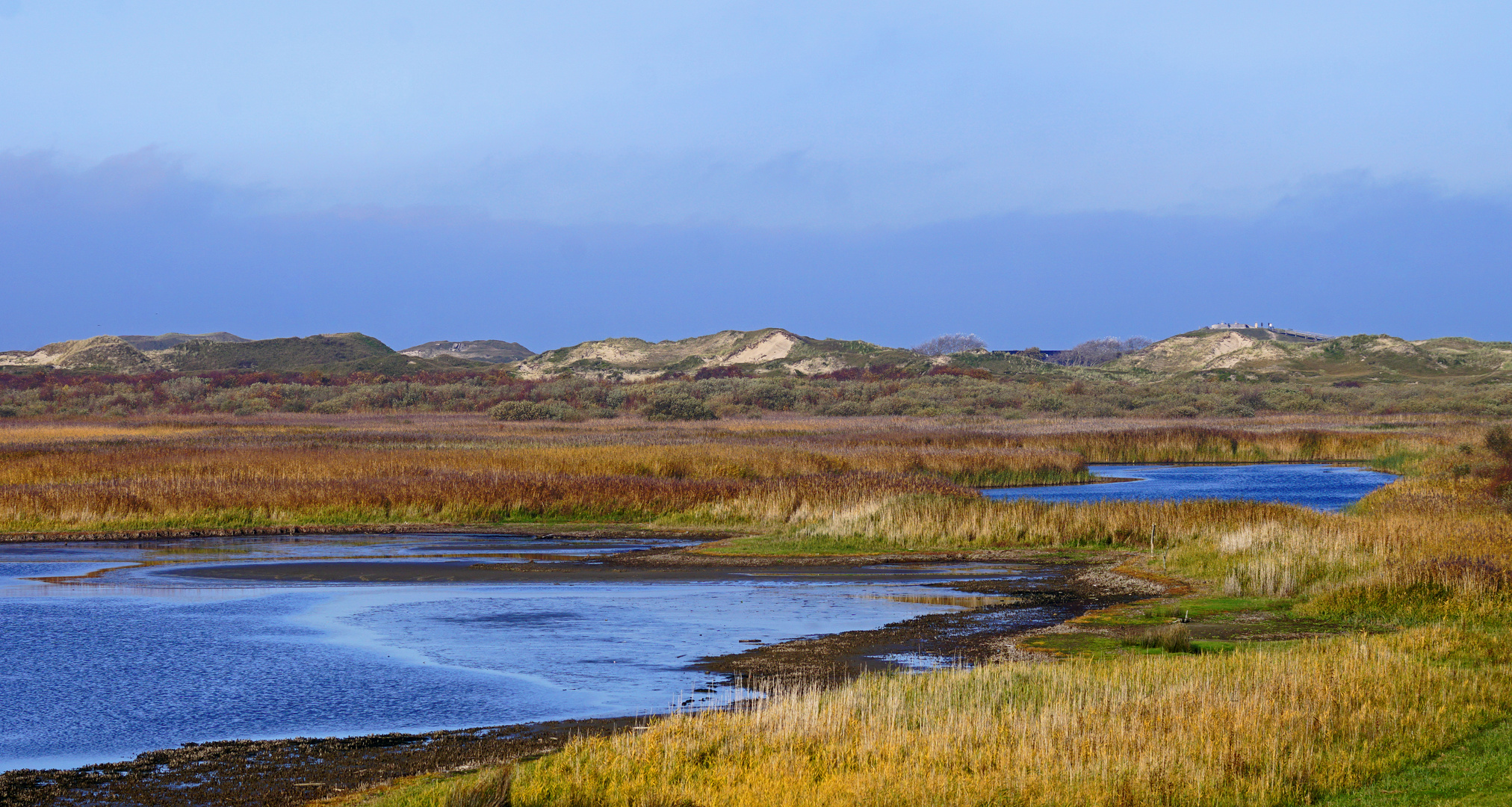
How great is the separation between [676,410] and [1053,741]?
86.8 m

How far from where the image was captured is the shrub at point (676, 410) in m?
96.0

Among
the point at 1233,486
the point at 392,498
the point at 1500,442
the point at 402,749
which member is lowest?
the point at 402,749

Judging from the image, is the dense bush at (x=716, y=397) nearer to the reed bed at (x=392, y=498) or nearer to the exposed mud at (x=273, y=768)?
the reed bed at (x=392, y=498)

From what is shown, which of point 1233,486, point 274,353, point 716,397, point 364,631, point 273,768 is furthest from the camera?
point 274,353

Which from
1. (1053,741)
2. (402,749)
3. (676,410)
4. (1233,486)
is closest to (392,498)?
(402,749)

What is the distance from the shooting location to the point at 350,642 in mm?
17750

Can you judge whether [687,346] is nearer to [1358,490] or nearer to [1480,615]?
[1358,490]

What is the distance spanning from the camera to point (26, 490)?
35656mm

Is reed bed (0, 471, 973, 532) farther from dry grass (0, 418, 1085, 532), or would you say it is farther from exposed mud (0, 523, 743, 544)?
exposed mud (0, 523, 743, 544)

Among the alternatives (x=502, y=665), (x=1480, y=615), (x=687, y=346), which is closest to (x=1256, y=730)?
(x=1480, y=615)

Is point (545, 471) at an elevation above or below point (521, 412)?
below

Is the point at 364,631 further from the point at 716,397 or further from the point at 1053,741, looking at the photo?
the point at 716,397

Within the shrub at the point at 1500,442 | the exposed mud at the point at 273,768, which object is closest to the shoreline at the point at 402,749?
the exposed mud at the point at 273,768

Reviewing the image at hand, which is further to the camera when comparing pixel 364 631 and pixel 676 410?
pixel 676 410
